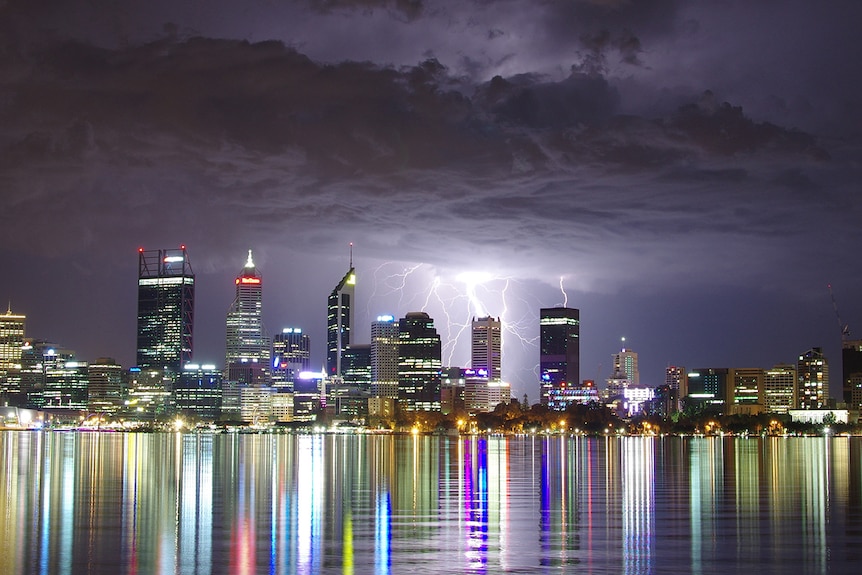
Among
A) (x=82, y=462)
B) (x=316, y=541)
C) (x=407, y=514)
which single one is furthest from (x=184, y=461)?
(x=316, y=541)

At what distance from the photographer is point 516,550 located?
Result: 3712 cm

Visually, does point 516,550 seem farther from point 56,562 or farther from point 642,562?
point 56,562

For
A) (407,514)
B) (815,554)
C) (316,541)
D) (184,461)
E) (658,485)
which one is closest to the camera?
(815,554)

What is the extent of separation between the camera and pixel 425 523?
45.1 metres

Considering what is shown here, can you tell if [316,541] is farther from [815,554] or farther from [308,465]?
[308,465]

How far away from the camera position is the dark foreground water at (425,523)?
3469cm

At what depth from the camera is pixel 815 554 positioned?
3709 centimetres

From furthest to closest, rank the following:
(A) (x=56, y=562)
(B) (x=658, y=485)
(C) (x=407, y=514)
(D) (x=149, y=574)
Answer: (B) (x=658, y=485)
(C) (x=407, y=514)
(A) (x=56, y=562)
(D) (x=149, y=574)

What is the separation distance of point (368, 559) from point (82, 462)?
230 feet

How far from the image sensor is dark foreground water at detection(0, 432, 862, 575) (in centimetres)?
3469

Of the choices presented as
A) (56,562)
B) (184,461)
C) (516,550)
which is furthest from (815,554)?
(184,461)

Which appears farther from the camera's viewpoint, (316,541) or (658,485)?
(658,485)

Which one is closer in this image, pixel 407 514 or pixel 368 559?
pixel 368 559

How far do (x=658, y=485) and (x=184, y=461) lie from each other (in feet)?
154
